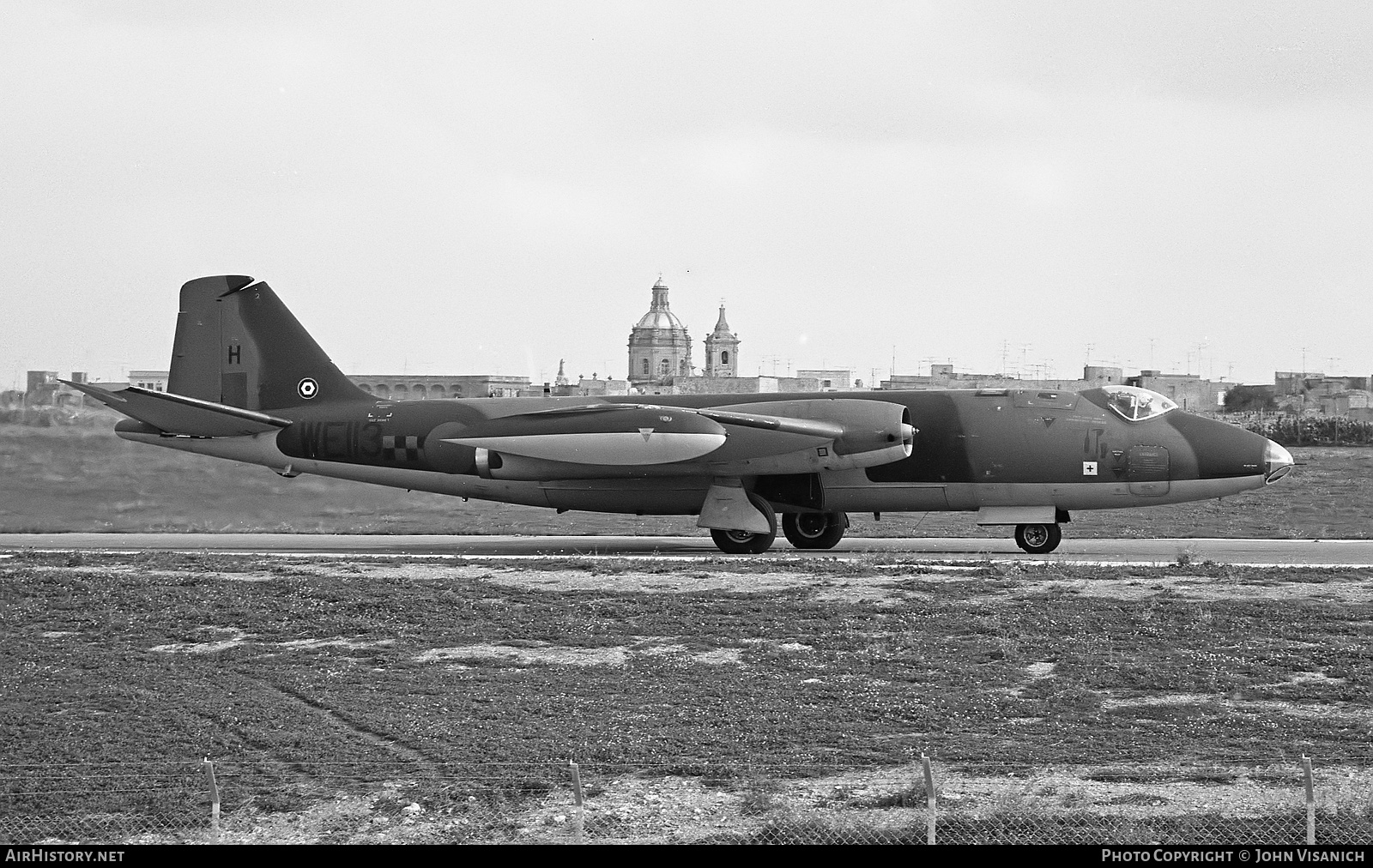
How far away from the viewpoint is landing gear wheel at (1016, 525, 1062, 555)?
27.8 m

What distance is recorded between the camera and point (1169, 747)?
12016mm

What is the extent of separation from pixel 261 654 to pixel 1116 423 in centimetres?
1721

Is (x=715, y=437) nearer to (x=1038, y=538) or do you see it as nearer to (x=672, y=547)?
(x=672, y=547)

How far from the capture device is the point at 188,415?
99.9 ft

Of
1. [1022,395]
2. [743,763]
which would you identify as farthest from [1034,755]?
[1022,395]

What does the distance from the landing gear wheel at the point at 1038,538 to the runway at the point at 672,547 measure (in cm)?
32

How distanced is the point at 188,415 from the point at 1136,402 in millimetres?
19689

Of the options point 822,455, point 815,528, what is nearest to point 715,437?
point 822,455

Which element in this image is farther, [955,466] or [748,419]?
[955,466]

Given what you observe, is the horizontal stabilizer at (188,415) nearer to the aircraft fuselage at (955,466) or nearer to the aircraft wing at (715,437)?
the aircraft fuselage at (955,466)

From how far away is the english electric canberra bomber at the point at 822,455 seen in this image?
27.0 m

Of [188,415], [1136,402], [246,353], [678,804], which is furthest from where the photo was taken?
[246,353]

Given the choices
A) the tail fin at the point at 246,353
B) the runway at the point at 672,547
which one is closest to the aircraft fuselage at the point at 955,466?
the runway at the point at 672,547

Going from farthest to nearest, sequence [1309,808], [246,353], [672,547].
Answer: [246,353]
[672,547]
[1309,808]
